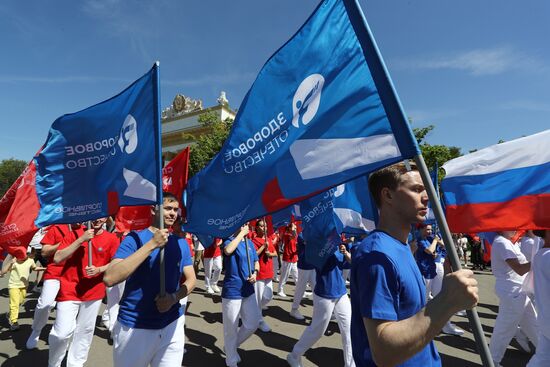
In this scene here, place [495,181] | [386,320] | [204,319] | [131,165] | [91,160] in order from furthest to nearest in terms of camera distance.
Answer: [204,319], [91,160], [131,165], [495,181], [386,320]

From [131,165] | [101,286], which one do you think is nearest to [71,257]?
[101,286]

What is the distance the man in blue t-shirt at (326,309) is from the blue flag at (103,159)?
273cm

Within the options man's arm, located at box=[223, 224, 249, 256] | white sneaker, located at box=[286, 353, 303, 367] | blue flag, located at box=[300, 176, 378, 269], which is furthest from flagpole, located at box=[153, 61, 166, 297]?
white sneaker, located at box=[286, 353, 303, 367]

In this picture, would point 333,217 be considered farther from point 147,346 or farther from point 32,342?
point 32,342

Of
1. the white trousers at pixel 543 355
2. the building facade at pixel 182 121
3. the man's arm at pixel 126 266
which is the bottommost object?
the white trousers at pixel 543 355

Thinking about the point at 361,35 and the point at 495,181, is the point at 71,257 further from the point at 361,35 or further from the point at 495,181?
the point at 495,181

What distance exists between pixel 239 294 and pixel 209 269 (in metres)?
5.60

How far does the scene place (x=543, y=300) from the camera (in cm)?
341

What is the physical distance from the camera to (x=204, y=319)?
7.34 meters

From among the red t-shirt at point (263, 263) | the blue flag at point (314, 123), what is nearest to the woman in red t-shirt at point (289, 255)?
the red t-shirt at point (263, 263)

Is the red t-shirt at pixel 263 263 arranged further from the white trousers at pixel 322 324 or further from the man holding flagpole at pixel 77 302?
the man holding flagpole at pixel 77 302

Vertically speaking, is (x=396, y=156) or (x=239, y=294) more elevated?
(x=396, y=156)

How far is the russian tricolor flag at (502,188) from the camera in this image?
2.63 metres

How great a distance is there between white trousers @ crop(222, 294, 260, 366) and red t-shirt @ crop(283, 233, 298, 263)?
204 inches
